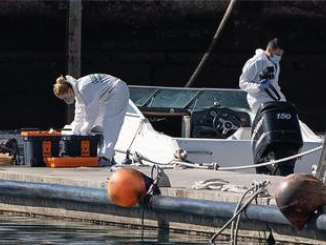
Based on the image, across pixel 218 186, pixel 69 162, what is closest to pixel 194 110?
pixel 69 162

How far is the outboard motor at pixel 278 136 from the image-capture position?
1521cm

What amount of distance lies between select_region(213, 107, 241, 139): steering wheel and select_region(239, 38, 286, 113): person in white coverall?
271mm

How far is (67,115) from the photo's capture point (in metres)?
24.0

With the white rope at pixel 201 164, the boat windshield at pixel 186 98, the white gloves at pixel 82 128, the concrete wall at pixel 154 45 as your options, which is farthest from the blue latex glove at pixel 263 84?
the concrete wall at pixel 154 45

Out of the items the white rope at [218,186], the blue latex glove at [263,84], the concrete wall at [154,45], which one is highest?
the blue latex glove at [263,84]

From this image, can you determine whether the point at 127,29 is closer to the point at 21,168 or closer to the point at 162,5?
the point at 162,5

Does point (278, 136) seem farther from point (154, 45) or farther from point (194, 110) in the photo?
point (154, 45)

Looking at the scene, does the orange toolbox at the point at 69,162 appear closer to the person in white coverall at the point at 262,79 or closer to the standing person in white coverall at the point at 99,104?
the standing person in white coverall at the point at 99,104

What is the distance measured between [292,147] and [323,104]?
44.3 ft

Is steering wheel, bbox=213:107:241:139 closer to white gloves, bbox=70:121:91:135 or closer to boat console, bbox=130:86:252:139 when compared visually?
boat console, bbox=130:86:252:139

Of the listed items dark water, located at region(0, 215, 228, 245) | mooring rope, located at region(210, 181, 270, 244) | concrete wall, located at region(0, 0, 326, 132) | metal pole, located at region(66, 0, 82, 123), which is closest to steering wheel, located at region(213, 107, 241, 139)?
dark water, located at region(0, 215, 228, 245)

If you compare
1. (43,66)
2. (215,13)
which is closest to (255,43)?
(215,13)

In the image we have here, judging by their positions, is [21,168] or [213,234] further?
[21,168]

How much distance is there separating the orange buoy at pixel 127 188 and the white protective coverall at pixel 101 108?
3.19 metres
